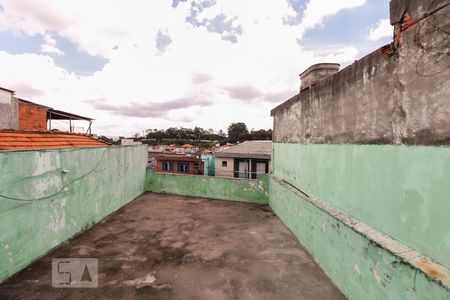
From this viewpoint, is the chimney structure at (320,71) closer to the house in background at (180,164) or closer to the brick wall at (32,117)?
the brick wall at (32,117)

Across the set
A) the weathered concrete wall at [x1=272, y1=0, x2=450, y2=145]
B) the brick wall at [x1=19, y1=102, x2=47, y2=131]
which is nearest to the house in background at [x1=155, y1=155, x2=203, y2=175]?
the brick wall at [x1=19, y1=102, x2=47, y2=131]

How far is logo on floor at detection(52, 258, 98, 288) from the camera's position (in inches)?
193

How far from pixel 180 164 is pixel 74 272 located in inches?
668

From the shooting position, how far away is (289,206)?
7871 millimetres

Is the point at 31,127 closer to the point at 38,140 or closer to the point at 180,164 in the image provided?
the point at 38,140

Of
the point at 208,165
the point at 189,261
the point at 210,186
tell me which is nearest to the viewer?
the point at 189,261

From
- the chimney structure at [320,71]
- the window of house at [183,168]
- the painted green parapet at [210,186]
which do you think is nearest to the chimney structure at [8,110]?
the painted green parapet at [210,186]

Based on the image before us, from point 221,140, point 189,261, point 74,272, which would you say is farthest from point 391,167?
point 221,140

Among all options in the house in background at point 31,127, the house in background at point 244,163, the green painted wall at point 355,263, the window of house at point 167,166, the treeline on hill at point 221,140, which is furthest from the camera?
the treeline on hill at point 221,140

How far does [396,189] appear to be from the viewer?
11.2 feet

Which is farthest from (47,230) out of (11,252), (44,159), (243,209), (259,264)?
(243,209)

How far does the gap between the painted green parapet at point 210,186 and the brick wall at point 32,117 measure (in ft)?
19.6

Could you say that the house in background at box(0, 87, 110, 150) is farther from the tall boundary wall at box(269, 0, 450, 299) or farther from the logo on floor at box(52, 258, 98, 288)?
the tall boundary wall at box(269, 0, 450, 299)

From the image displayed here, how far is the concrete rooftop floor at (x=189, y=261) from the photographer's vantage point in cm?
466
